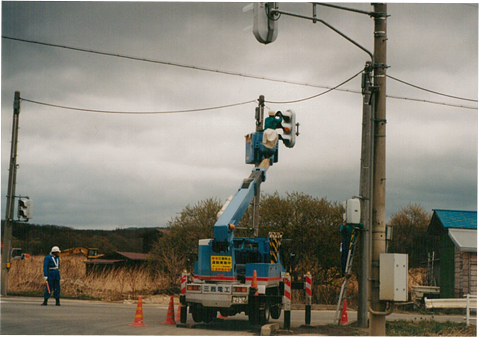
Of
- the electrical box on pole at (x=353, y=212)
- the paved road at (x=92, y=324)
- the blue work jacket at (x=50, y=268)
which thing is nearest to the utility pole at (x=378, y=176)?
the electrical box on pole at (x=353, y=212)

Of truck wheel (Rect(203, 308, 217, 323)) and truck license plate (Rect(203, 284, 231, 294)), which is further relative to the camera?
truck wheel (Rect(203, 308, 217, 323))

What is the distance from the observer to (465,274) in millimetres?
26578

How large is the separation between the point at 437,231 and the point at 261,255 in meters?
17.0

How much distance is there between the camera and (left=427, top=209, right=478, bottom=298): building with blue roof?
86.4ft

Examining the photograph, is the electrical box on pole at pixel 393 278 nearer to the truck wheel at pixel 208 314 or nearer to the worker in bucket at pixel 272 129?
the truck wheel at pixel 208 314

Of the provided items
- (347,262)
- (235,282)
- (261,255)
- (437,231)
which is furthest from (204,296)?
(437,231)

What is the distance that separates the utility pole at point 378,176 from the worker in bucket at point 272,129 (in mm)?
5695

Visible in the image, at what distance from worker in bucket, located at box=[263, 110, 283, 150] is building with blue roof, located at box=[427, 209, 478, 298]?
41.7 feet

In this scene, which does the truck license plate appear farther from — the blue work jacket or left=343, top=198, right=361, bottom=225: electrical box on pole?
the blue work jacket

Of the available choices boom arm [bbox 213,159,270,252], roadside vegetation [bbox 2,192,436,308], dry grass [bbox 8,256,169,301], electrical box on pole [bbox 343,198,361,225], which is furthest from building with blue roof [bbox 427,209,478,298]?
electrical box on pole [bbox 343,198,361,225]

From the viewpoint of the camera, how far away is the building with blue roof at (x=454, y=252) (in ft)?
86.4

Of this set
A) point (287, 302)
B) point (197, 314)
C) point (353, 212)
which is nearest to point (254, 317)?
point (287, 302)

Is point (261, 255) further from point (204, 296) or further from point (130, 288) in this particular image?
point (130, 288)

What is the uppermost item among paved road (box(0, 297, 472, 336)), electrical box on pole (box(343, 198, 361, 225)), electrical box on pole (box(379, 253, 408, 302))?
electrical box on pole (box(343, 198, 361, 225))
